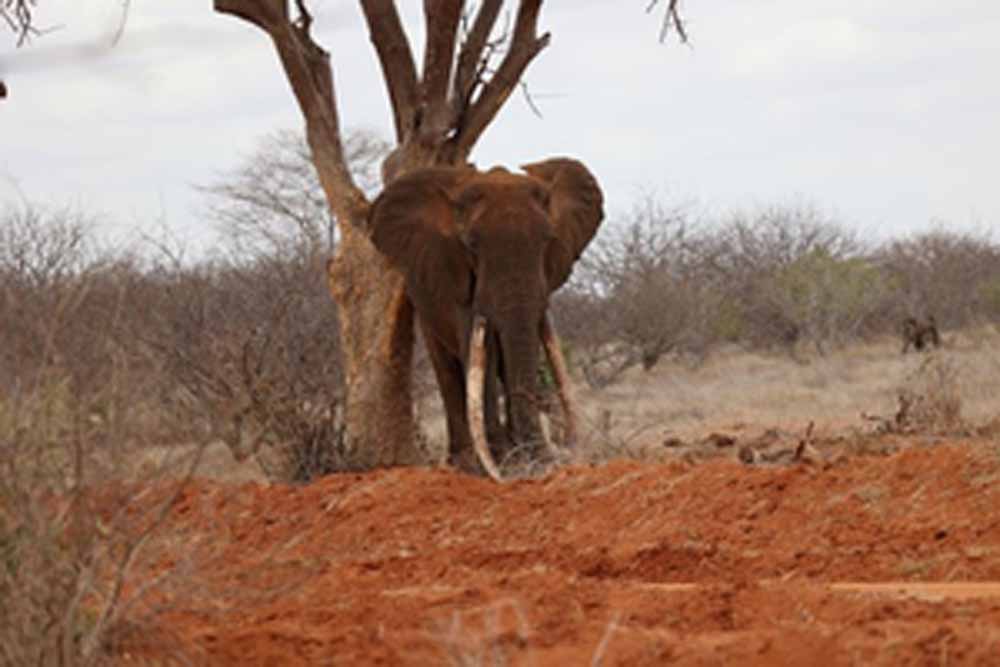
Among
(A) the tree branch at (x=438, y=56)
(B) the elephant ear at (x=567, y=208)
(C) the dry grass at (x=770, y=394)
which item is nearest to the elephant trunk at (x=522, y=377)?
(C) the dry grass at (x=770, y=394)

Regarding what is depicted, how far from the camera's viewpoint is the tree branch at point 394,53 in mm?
13359

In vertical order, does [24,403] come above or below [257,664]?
above

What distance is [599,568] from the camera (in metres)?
8.28

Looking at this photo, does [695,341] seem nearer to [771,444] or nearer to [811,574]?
[771,444]

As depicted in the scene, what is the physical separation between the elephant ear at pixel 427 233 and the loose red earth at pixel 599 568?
1.65 m

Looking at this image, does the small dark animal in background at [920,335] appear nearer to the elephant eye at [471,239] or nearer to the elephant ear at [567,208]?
the elephant ear at [567,208]

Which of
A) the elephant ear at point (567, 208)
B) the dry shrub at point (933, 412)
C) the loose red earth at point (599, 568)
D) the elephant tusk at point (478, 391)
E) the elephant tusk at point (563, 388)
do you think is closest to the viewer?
the loose red earth at point (599, 568)

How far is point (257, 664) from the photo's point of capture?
5.11 metres

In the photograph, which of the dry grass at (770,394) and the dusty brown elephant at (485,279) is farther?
the dry grass at (770,394)

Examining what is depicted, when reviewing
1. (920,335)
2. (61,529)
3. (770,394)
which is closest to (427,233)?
(61,529)

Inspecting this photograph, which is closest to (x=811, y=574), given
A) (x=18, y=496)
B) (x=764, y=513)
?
(x=764, y=513)

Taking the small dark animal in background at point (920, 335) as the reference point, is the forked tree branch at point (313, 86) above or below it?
above

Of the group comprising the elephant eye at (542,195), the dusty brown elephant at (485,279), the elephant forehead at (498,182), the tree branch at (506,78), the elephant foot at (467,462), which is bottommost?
Answer: the elephant foot at (467,462)

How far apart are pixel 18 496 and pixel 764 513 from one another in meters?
5.01
